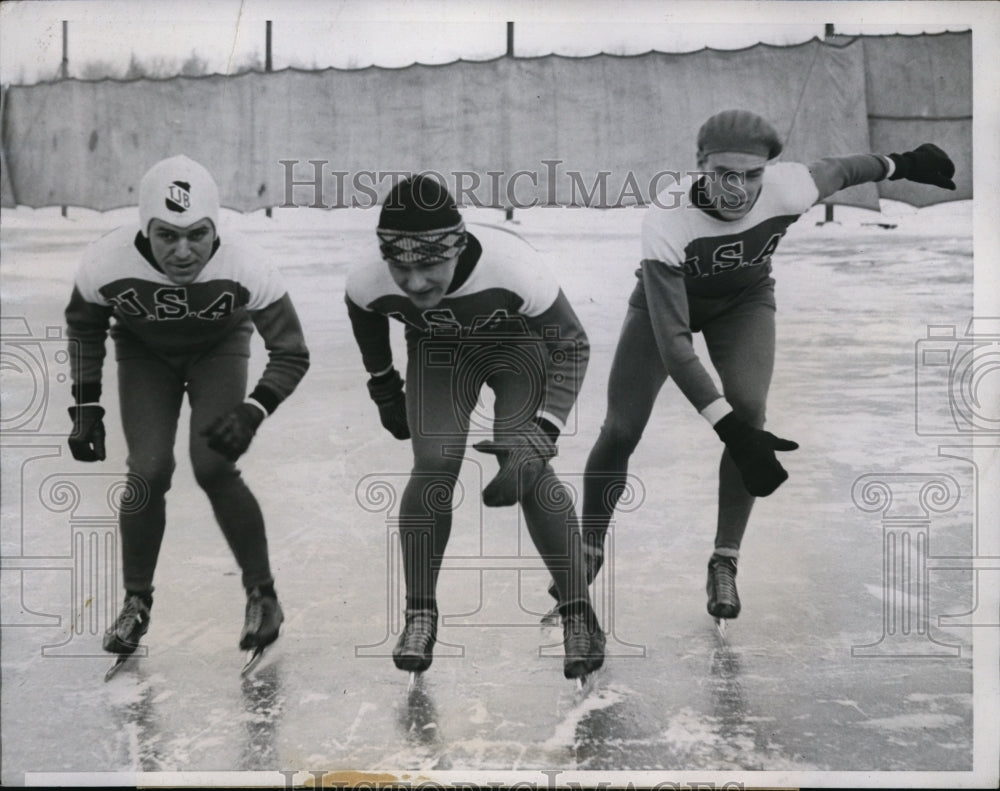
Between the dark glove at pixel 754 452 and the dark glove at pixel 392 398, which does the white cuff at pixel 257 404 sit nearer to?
the dark glove at pixel 392 398

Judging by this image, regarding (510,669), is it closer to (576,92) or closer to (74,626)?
(74,626)

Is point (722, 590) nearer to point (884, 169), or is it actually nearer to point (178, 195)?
point (884, 169)

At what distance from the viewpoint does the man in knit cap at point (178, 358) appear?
319 cm

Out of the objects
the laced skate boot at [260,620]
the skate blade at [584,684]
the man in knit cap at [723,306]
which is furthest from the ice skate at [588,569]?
the laced skate boot at [260,620]

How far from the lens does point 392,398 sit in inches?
129

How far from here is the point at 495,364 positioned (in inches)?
124

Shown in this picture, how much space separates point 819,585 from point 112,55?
9.03 feet

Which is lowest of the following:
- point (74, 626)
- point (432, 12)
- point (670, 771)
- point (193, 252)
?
point (670, 771)

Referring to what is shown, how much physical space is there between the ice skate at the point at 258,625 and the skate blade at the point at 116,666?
1.20ft

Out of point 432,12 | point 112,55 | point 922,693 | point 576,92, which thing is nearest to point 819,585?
point 922,693

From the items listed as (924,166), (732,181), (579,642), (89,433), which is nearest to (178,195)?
(89,433)

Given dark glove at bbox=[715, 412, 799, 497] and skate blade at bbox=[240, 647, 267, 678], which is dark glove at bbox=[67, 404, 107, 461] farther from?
dark glove at bbox=[715, 412, 799, 497]

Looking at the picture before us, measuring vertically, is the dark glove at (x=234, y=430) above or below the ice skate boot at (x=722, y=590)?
above

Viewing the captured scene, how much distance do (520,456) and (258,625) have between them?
3.18ft
